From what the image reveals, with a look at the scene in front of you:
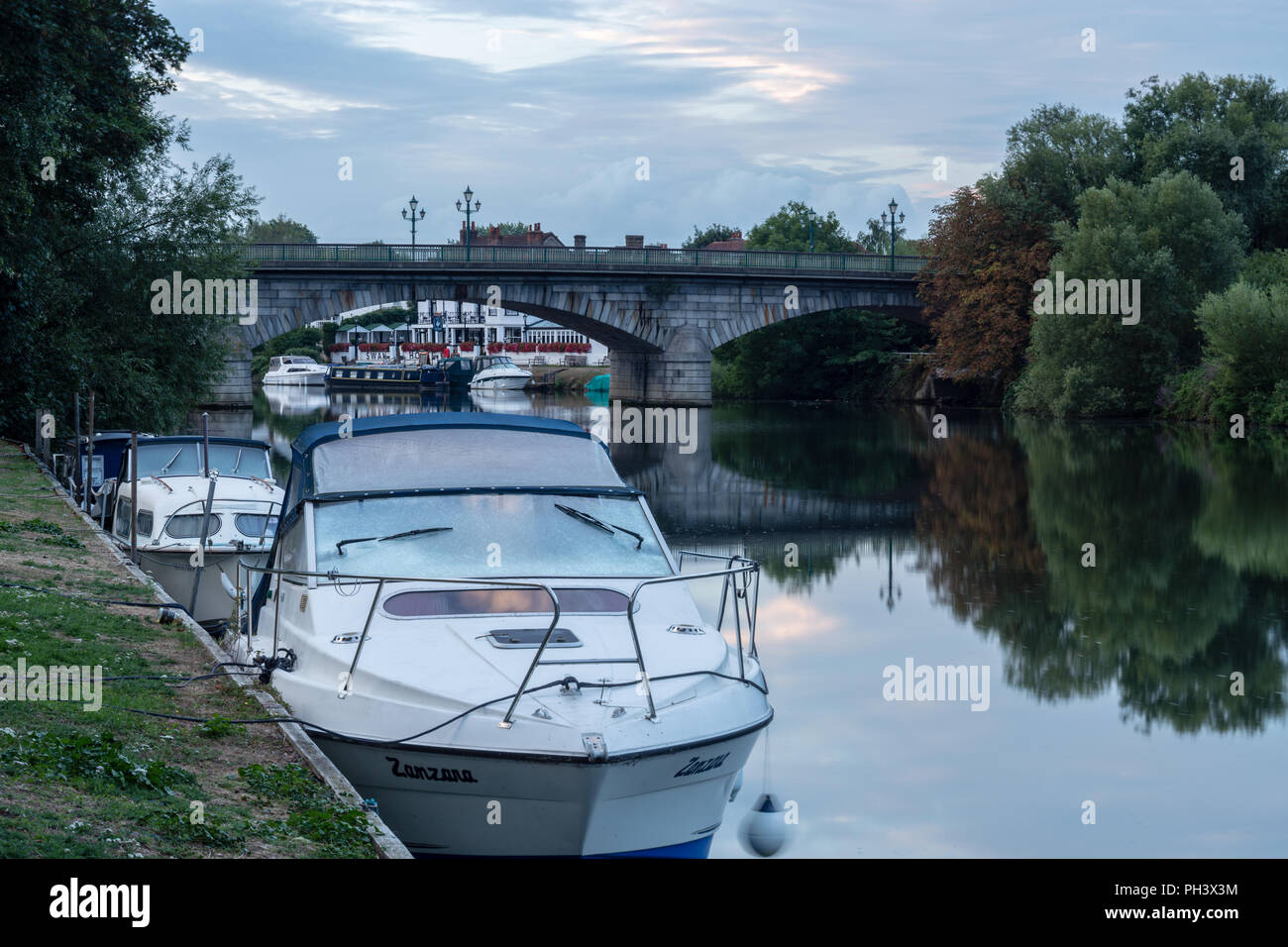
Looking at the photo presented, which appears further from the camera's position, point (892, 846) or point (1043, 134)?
point (1043, 134)

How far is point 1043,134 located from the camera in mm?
62844

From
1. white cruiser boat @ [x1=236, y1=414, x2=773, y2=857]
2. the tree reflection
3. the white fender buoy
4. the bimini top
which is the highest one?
the bimini top

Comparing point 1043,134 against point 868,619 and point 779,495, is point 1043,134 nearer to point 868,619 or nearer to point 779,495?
point 779,495

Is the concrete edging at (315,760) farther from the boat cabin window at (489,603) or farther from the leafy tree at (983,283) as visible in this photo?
the leafy tree at (983,283)

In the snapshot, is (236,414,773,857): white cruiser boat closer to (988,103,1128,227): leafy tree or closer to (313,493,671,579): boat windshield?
(313,493,671,579): boat windshield

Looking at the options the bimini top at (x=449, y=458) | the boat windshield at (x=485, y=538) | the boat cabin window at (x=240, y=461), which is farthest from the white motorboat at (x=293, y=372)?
the boat windshield at (x=485, y=538)

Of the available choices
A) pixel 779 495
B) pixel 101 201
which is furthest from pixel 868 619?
pixel 101 201

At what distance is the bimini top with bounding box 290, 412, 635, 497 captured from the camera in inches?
385

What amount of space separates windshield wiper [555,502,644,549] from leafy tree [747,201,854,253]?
91.4 metres

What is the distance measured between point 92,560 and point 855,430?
3986 cm

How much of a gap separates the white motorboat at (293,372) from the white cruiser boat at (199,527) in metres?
91.7

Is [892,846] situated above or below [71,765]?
below

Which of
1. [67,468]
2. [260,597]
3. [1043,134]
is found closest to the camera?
[260,597]

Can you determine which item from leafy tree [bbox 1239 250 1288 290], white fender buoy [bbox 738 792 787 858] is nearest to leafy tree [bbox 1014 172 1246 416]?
leafy tree [bbox 1239 250 1288 290]
